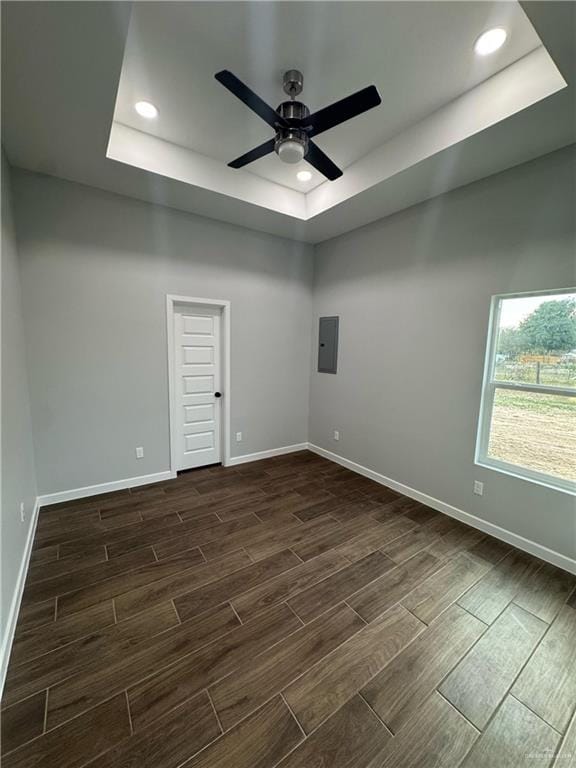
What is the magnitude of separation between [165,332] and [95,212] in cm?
132

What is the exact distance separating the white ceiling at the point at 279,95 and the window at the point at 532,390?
122cm

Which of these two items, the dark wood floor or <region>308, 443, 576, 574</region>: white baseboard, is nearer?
the dark wood floor

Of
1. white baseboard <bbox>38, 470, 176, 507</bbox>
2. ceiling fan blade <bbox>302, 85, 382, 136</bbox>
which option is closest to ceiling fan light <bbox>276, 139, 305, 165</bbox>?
ceiling fan blade <bbox>302, 85, 382, 136</bbox>

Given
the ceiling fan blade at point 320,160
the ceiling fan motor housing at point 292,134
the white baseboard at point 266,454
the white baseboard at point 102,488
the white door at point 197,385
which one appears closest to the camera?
the ceiling fan motor housing at point 292,134

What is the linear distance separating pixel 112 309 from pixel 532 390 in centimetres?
401

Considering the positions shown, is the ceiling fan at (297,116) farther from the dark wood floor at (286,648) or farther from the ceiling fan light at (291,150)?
the dark wood floor at (286,648)

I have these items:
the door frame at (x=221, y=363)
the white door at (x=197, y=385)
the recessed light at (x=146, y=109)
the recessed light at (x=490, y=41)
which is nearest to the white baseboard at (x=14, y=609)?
the door frame at (x=221, y=363)

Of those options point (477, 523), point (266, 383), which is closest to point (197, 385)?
point (266, 383)

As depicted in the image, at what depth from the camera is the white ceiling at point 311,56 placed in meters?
1.66

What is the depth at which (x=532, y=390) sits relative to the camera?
2.48m

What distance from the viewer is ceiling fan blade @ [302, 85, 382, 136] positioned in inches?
63.2

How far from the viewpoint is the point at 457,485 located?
9.68 ft

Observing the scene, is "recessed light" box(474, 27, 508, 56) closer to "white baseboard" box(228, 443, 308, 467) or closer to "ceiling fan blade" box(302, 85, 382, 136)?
"ceiling fan blade" box(302, 85, 382, 136)

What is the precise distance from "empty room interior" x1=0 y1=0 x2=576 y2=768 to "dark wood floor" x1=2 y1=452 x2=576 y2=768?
1 cm
